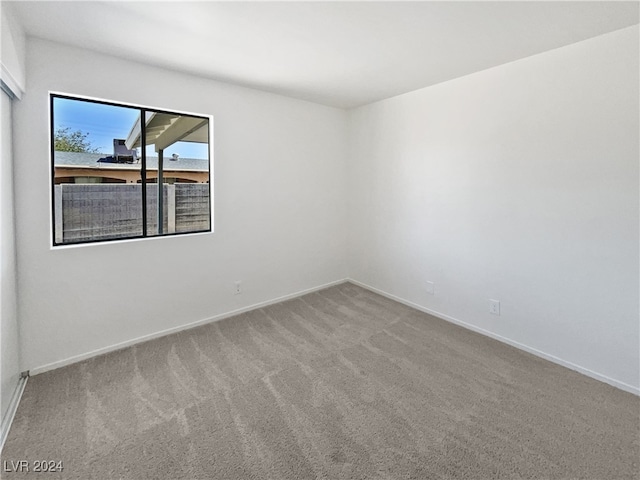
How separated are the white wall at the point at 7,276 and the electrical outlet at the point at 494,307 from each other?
147 inches

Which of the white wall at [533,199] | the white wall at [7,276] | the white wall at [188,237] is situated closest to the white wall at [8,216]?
the white wall at [7,276]

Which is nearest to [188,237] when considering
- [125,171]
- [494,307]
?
[125,171]

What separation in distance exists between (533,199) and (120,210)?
12.0 feet

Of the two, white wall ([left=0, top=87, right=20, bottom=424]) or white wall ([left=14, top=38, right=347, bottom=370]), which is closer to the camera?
white wall ([left=0, top=87, right=20, bottom=424])

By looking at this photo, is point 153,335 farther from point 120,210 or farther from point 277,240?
point 277,240

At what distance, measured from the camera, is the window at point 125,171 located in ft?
8.53

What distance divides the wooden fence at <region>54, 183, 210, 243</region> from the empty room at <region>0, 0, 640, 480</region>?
2 centimetres

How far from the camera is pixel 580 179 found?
7.88 ft

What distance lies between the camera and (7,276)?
2092 mm

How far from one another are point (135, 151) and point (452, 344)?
341 cm

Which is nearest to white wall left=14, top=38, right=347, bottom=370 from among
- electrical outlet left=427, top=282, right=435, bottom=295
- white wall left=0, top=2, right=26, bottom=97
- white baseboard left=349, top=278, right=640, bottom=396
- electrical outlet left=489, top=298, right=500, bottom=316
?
white wall left=0, top=2, right=26, bottom=97

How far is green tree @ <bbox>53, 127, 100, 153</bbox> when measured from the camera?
255 centimetres

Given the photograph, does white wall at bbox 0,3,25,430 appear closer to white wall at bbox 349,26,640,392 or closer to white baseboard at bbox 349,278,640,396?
white wall at bbox 349,26,640,392

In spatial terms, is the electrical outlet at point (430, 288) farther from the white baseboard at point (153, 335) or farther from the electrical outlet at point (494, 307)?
the white baseboard at point (153, 335)
